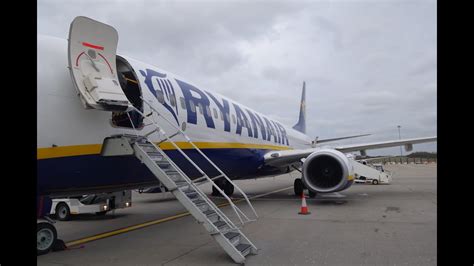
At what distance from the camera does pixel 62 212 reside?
10984mm

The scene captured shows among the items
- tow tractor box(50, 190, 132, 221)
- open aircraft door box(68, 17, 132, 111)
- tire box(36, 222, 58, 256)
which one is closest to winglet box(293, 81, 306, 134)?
tow tractor box(50, 190, 132, 221)

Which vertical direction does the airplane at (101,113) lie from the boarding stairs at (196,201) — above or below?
above

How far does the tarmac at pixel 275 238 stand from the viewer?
230 inches

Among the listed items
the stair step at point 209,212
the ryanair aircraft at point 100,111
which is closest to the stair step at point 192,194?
the stair step at point 209,212

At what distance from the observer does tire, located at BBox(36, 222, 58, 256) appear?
639 centimetres

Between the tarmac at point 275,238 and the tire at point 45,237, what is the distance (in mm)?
193

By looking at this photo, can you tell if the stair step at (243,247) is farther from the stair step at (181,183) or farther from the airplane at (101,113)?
the stair step at (181,183)

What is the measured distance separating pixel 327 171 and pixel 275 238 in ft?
21.3

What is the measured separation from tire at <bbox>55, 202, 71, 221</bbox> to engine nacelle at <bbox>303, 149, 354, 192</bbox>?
287 inches

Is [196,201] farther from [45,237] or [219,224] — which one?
[45,237]

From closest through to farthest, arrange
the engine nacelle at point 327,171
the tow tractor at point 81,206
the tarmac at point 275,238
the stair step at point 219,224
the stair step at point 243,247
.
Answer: the tarmac at point 275,238, the stair step at point 243,247, the stair step at point 219,224, the tow tractor at point 81,206, the engine nacelle at point 327,171

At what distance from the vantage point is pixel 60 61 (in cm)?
609

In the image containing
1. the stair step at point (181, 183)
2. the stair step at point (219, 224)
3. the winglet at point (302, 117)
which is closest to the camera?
the stair step at point (219, 224)

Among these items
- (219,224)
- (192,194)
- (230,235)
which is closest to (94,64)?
(192,194)
